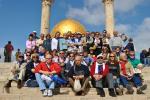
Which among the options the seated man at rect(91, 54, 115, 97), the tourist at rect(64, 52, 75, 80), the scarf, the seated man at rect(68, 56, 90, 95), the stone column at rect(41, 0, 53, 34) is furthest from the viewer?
the stone column at rect(41, 0, 53, 34)

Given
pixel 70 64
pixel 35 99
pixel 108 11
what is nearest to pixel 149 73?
pixel 70 64

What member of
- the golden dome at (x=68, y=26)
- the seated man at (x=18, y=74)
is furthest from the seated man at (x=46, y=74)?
the golden dome at (x=68, y=26)

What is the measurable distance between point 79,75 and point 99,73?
75 centimetres

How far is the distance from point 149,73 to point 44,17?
17290mm

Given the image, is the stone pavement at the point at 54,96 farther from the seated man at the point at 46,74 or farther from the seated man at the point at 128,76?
the seated man at the point at 128,76

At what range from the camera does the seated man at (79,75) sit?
1268 centimetres

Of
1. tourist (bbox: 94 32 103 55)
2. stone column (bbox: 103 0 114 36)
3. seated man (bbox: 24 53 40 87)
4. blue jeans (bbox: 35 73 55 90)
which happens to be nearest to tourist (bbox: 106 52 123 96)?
blue jeans (bbox: 35 73 55 90)

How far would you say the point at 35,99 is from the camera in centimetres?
1210

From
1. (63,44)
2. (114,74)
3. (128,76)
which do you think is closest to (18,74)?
(114,74)

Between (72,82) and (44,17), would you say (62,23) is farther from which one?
(72,82)

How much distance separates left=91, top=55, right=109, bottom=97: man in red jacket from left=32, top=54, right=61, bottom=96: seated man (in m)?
1.34

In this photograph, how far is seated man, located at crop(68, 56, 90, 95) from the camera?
41.6 feet

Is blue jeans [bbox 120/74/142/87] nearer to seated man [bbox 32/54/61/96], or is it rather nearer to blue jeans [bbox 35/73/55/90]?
seated man [bbox 32/54/61/96]

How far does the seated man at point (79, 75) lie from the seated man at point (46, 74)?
0.56 meters
